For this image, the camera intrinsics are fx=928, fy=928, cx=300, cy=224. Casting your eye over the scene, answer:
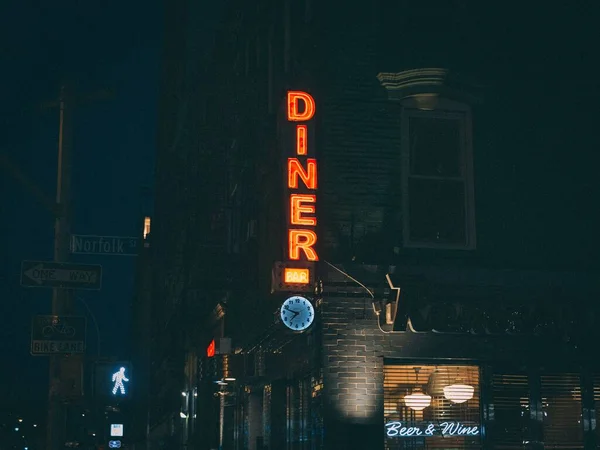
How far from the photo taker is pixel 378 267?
1400 cm

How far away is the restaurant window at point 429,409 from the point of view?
13.9m

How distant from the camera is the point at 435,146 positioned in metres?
14.9

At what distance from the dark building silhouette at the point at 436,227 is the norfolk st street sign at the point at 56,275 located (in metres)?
2.91

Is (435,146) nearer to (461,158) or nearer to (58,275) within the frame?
(461,158)

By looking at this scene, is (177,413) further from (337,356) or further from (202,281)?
(337,356)

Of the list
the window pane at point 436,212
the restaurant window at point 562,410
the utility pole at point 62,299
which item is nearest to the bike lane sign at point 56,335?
the utility pole at point 62,299

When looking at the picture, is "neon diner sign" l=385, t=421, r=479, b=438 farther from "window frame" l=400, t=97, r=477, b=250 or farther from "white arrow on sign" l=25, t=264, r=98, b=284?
"white arrow on sign" l=25, t=264, r=98, b=284

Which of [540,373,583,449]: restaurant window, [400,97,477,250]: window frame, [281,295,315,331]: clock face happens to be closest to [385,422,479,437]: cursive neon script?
[540,373,583,449]: restaurant window

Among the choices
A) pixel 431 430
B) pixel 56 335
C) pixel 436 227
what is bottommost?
pixel 431 430

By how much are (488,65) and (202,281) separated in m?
6.44

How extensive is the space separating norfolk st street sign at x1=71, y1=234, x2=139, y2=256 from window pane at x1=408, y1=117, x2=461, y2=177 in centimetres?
481

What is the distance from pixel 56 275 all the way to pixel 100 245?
125 centimetres

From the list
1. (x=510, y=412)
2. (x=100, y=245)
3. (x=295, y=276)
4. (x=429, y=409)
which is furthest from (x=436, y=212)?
(x=100, y=245)

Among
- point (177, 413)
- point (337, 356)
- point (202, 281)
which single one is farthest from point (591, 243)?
point (177, 413)
